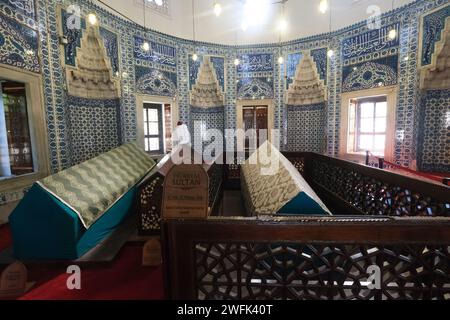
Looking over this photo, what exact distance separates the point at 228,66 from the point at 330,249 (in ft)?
27.2

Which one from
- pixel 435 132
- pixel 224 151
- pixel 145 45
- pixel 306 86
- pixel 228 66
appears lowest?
pixel 224 151

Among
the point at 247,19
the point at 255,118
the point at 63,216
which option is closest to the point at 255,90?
the point at 255,118

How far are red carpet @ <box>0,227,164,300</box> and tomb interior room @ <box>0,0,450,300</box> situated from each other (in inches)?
0.7

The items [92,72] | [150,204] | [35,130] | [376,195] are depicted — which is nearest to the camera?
[376,195]

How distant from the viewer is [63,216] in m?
2.27

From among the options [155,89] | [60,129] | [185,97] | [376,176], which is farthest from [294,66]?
[60,129]

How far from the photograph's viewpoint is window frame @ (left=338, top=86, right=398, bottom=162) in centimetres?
652

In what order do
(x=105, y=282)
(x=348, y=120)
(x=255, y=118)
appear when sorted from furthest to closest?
1. (x=255, y=118)
2. (x=348, y=120)
3. (x=105, y=282)


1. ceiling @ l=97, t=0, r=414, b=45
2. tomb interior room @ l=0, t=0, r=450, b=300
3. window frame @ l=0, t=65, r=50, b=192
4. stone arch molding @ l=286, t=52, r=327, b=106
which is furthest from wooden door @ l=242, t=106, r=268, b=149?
window frame @ l=0, t=65, r=50, b=192

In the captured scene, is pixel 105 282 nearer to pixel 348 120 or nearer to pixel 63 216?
pixel 63 216

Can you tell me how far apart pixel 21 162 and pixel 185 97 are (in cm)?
492

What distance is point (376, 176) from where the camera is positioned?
2.77m

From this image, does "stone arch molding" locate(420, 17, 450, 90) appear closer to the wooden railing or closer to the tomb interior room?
the tomb interior room

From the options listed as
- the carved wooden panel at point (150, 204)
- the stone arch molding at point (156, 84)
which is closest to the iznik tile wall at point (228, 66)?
the stone arch molding at point (156, 84)
